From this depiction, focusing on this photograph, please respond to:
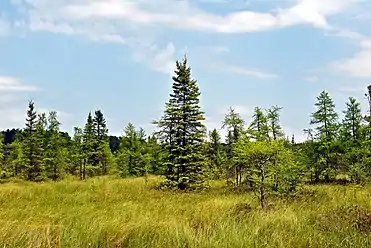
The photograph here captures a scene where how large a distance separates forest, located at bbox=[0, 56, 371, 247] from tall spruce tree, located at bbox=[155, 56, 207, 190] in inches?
2.4

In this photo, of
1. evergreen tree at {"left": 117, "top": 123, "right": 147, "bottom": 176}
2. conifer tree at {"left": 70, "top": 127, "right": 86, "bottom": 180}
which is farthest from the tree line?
conifer tree at {"left": 70, "top": 127, "right": 86, "bottom": 180}

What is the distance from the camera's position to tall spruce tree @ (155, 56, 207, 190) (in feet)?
82.7

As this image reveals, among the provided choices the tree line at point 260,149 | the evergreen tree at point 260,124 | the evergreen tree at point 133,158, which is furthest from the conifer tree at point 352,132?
the evergreen tree at point 133,158

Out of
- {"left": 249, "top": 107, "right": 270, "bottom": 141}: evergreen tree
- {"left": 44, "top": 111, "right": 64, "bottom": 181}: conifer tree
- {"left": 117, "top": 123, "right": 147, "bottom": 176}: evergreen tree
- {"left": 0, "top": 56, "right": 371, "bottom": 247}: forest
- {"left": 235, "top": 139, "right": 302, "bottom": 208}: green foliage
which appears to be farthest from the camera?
{"left": 44, "top": 111, "right": 64, "bottom": 181}: conifer tree

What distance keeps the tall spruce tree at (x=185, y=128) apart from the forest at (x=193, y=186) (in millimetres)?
60

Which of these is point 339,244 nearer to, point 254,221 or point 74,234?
point 254,221

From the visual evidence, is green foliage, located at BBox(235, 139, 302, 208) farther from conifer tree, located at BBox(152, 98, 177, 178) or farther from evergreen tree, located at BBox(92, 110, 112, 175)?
evergreen tree, located at BBox(92, 110, 112, 175)

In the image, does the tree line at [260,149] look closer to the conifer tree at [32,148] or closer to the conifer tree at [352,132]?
the conifer tree at [352,132]

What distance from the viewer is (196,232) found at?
7.77 m

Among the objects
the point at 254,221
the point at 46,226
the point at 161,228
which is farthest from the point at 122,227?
the point at 254,221

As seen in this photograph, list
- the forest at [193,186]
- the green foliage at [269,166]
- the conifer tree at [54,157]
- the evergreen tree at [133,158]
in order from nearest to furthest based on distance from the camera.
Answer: the forest at [193,186]
the green foliage at [269,166]
the evergreen tree at [133,158]
the conifer tree at [54,157]

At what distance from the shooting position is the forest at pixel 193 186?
291 inches

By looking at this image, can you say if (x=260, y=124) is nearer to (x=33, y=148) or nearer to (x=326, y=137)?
(x=326, y=137)

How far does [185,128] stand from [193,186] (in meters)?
3.36
